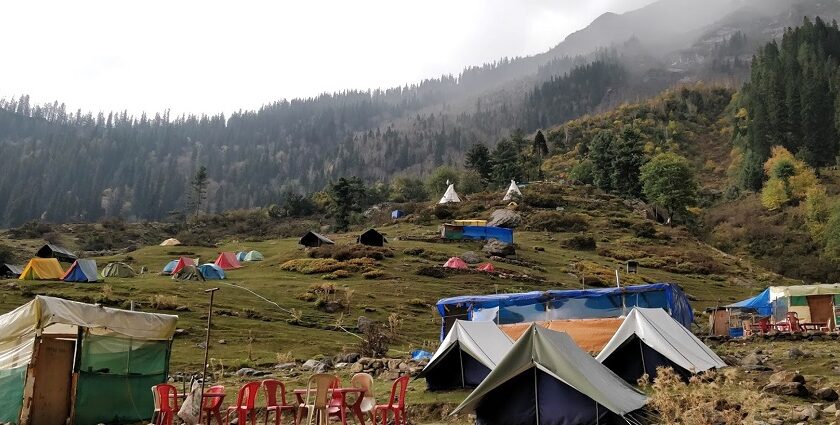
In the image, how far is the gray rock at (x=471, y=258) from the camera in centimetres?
4966

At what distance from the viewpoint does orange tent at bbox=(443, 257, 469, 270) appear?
4725 cm

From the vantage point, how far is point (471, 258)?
5012 cm

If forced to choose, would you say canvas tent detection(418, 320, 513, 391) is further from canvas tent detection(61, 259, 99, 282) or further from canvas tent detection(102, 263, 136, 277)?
canvas tent detection(102, 263, 136, 277)

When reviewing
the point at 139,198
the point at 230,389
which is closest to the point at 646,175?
the point at 230,389

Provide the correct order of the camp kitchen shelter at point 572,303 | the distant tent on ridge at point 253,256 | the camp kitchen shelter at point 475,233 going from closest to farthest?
1. the camp kitchen shelter at point 572,303
2. the distant tent on ridge at point 253,256
3. the camp kitchen shelter at point 475,233

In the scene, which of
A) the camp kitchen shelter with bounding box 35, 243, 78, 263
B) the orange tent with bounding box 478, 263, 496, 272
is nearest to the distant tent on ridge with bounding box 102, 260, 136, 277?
the camp kitchen shelter with bounding box 35, 243, 78, 263

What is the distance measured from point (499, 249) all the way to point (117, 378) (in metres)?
41.8

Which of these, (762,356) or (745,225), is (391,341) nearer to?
(762,356)

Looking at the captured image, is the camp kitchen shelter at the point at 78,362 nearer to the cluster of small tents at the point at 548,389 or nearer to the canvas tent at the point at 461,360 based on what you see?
the canvas tent at the point at 461,360

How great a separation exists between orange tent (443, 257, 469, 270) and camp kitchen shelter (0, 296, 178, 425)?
33763 mm

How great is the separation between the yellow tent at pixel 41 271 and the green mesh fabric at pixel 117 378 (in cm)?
3104

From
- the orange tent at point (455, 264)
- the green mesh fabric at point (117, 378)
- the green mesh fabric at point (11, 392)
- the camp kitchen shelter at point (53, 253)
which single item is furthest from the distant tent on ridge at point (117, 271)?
the green mesh fabric at point (11, 392)

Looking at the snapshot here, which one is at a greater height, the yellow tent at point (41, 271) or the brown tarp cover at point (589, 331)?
the yellow tent at point (41, 271)

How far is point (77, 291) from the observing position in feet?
106
